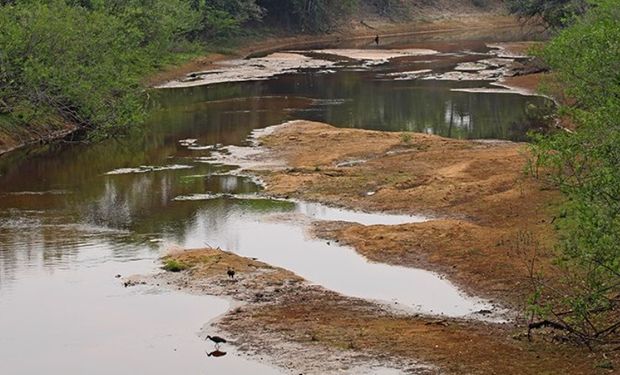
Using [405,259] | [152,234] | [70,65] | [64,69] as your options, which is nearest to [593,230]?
[405,259]

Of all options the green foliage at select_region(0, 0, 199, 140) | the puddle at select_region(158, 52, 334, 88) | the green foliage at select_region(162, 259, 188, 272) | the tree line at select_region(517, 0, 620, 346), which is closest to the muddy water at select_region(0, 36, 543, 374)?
the green foliage at select_region(162, 259, 188, 272)

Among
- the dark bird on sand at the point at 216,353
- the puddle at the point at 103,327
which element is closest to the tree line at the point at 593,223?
the puddle at the point at 103,327

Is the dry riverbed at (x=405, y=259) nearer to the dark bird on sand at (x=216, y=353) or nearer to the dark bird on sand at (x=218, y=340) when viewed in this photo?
the dark bird on sand at (x=218, y=340)

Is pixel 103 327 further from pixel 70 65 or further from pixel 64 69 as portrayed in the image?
pixel 70 65

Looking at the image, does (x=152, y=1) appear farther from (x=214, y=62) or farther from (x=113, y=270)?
(x=113, y=270)

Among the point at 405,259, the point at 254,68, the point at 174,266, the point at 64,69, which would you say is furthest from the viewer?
the point at 254,68

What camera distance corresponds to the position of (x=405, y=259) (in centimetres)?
2197

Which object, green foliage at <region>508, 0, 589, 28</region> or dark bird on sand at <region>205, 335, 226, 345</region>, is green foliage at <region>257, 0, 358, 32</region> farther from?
dark bird on sand at <region>205, 335, 226, 345</region>

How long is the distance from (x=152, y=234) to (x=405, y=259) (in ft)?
21.1

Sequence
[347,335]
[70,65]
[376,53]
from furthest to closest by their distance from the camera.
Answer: [376,53] < [70,65] < [347,335]

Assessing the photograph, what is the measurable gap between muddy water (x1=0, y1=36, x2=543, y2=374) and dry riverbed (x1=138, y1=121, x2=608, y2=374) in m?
0.71

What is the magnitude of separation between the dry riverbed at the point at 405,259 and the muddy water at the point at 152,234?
2.31 feet

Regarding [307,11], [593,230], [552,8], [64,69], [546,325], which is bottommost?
[546,325]

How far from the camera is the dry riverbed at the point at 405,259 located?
50.7 ft
